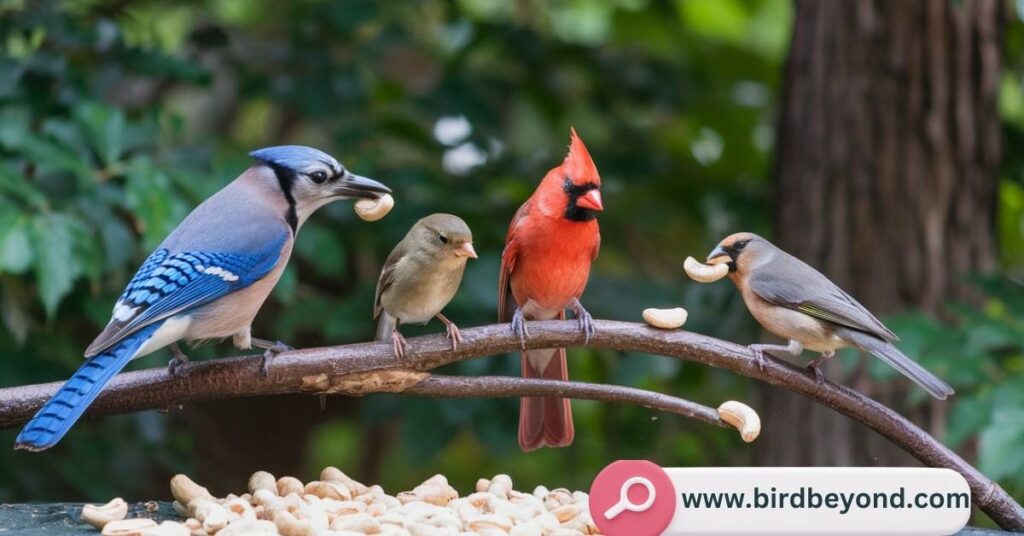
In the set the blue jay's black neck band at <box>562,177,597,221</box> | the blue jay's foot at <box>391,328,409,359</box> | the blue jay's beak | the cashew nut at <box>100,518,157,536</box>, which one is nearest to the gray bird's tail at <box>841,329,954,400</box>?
the blue jay's black neck band at <box>562,177,597,221</box>

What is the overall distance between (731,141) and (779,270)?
243 cm

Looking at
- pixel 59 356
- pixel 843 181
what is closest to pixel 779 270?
pixel 843 181

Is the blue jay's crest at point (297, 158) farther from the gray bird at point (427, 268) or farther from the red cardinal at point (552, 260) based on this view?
the red cardinal at point (552, 260)

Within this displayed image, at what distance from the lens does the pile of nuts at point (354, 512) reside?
7.59ft

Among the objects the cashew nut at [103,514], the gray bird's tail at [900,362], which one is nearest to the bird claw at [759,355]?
the gray bird's tail at [900,362]

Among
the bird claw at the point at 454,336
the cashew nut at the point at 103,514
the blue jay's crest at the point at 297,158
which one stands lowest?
the cashew nut at the point at 103,514

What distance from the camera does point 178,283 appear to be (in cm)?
255

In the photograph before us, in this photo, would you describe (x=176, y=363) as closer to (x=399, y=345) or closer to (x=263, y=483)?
(x=263, y=483)

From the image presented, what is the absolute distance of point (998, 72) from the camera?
14.3 feet

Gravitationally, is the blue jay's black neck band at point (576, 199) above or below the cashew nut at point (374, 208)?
above

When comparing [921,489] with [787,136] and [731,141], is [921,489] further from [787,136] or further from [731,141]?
[731,141]

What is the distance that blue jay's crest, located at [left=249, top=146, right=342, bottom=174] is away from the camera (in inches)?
108

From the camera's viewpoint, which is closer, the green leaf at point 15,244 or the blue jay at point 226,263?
the blue jay at point 226,263

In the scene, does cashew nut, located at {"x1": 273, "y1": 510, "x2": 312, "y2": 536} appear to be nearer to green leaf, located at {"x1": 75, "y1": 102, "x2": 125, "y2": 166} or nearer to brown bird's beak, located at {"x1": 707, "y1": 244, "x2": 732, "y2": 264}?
brown bird's beak, located at {"x1": 707, "y1": 244, "x2": 732, "y2": 264}
